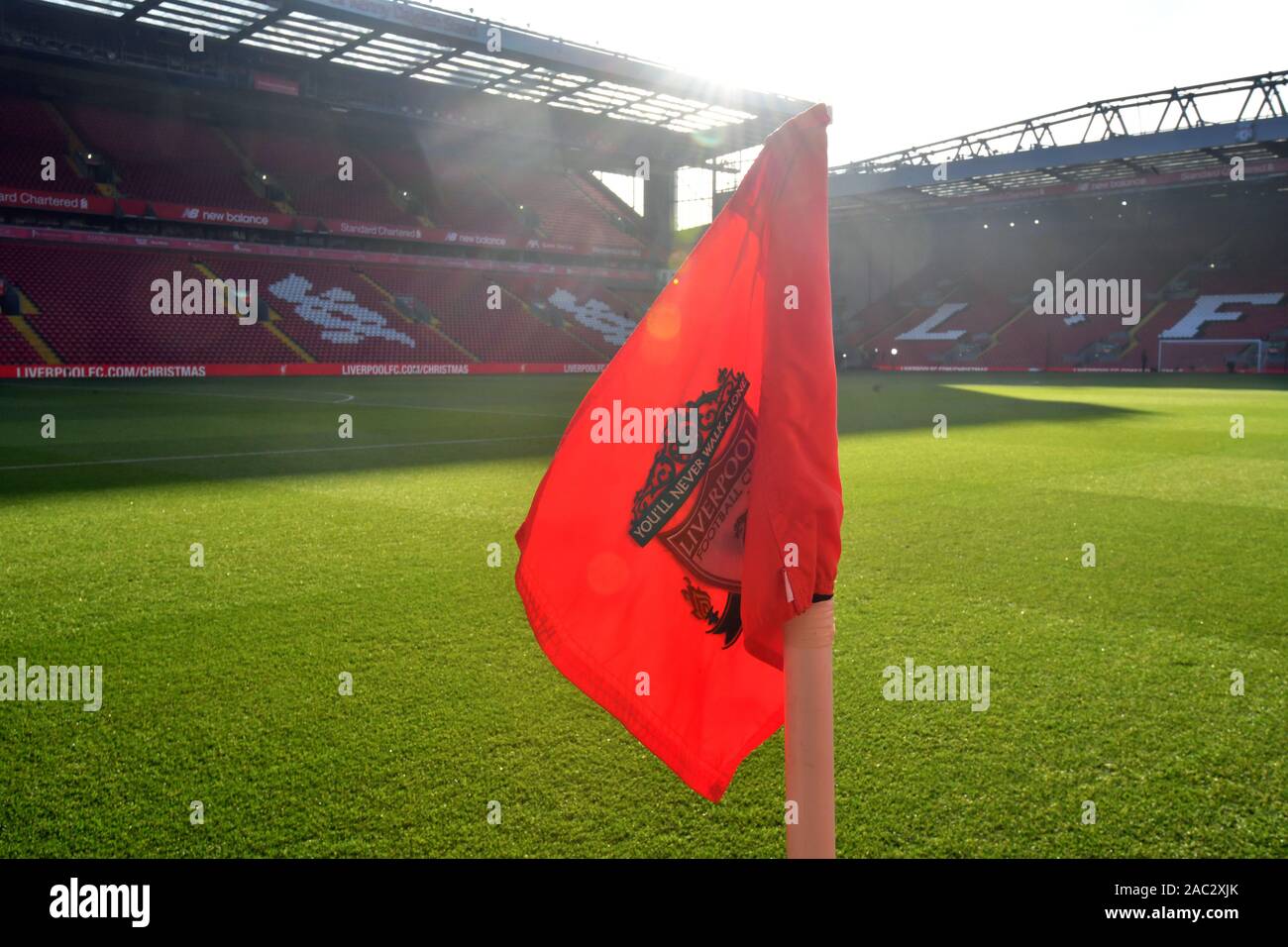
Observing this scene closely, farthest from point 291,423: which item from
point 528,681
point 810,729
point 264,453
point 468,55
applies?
point 468,55

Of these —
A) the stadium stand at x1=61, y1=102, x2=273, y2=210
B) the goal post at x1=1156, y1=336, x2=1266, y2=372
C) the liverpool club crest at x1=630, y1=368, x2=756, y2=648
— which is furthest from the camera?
the goal post at x1=1156, y1=336, x2=1266, y2=372

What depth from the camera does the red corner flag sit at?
61.5 inches

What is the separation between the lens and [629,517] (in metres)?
1.92

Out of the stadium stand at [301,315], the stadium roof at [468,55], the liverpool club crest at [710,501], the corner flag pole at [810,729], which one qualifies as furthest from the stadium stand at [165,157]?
the corner flag pole at [810,729]

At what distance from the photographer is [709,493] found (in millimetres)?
1814

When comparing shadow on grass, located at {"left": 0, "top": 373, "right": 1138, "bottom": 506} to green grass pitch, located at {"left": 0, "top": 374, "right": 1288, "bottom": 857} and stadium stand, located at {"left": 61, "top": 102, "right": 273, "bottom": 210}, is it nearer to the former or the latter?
green grass pitch, located at {"left": 0, "top": 374, "right": 1288, "bottom": 857}

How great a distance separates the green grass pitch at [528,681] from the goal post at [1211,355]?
1253 inches

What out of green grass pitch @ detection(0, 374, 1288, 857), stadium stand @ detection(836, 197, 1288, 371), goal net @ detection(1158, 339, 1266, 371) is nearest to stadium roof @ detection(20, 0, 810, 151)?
stadium stand @ detection(836, 197, 1288, 371)

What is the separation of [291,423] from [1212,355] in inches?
1402

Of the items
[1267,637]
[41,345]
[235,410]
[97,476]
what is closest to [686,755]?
[1267,637]

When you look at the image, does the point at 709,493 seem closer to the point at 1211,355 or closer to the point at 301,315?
the point at 301,315

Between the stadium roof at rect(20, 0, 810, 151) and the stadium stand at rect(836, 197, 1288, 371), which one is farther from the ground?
the stadium roof at rect(20, 0, 810, 151)

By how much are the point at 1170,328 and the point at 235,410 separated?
36138 mm

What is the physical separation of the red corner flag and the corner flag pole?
45 millimetres
